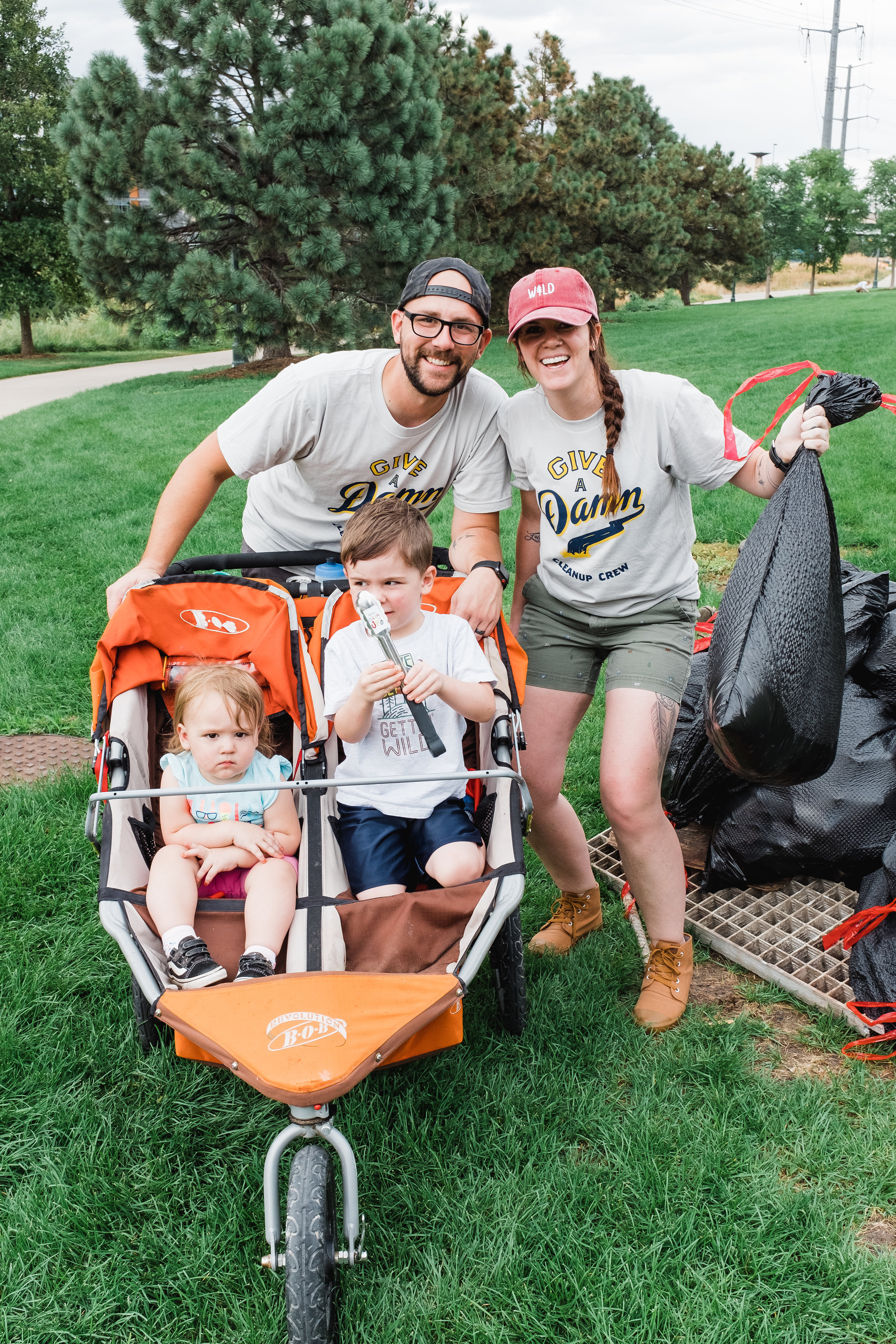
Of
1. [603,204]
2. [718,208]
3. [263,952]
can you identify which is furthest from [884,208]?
[263,952]

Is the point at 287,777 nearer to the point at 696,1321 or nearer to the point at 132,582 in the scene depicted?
the point at 132,582

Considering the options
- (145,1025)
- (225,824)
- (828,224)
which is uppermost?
(828,224)

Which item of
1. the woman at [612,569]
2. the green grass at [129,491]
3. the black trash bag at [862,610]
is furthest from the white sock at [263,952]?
the black trash bag at [862,610]

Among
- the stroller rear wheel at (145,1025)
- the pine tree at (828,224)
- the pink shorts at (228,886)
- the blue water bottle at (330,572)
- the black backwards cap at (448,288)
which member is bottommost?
the stroller rear wheel at (145,1025)

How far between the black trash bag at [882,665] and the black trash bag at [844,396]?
114 cm

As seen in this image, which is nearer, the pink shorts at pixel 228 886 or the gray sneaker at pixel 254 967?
the gray sneaker at pixel 254 967

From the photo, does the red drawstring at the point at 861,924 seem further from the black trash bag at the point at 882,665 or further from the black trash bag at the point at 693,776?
the black trash bag at the point at 882,665

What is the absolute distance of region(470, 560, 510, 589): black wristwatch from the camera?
9.03 feet

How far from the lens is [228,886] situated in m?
2.35

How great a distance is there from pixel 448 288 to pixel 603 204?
21.8 m

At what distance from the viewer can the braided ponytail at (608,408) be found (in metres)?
2.48

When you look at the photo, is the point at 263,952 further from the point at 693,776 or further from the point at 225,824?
the point at 693,776

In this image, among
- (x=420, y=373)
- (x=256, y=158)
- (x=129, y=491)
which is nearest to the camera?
(x=420, y=373)

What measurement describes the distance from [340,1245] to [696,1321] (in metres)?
0.68
